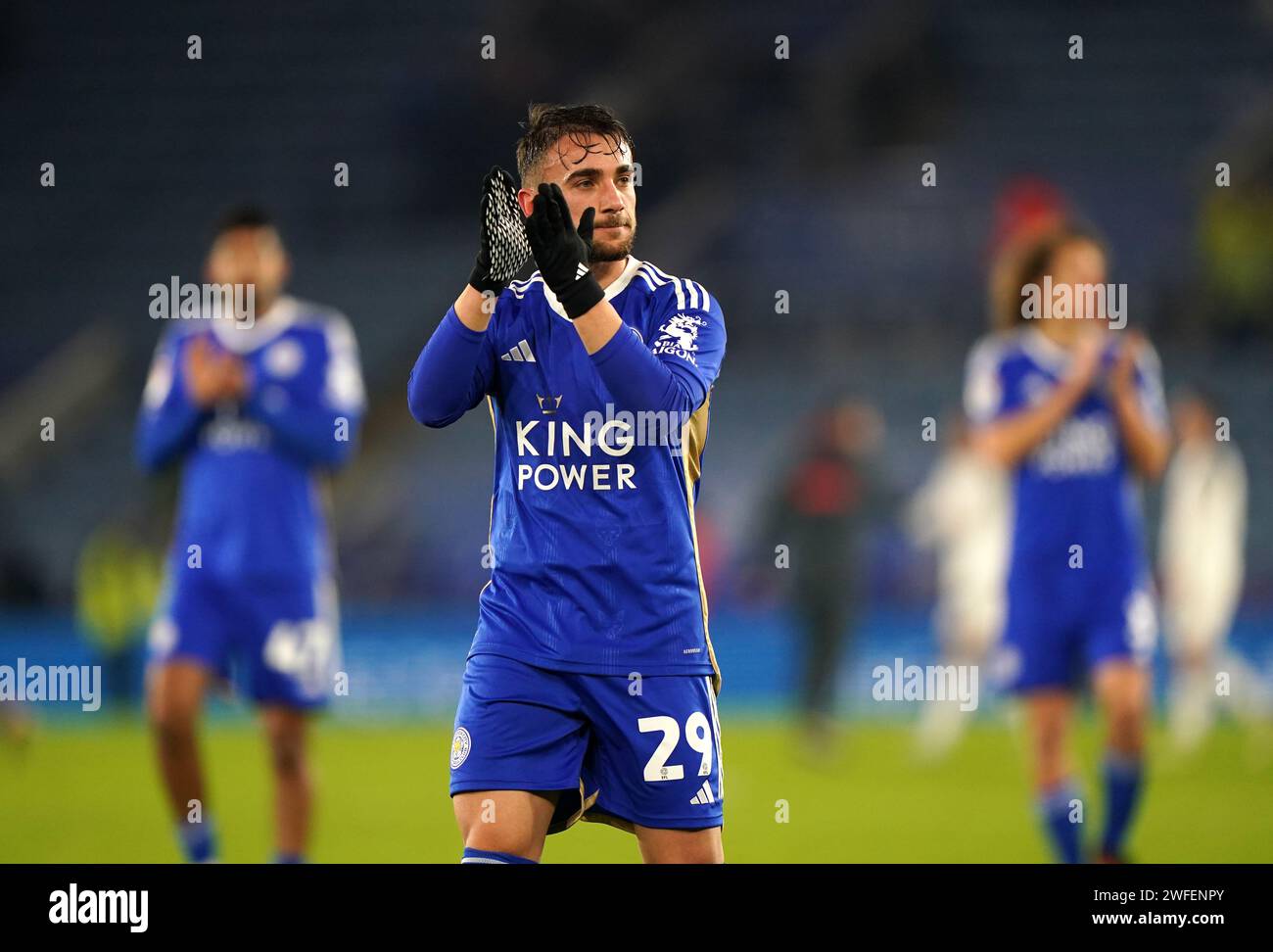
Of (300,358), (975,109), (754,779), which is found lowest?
(754,779)

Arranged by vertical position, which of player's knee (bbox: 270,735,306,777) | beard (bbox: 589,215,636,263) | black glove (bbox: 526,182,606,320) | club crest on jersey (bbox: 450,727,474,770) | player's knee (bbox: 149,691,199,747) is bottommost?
player's knee (bbox: 270,735,306,777)

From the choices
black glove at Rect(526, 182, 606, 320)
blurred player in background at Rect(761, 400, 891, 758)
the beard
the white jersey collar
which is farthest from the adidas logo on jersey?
blurred player in background at Rect(761, 400, 891, 758)

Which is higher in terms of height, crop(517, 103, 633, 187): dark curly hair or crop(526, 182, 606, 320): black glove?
crop(517, 103, 633, 187): dark curly hair

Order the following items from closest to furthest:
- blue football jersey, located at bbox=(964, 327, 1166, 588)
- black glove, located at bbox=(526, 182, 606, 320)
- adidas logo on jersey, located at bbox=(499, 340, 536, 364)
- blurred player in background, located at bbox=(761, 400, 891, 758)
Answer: black glove, located at bbox=(526, 182, 606, 320), adidas logo on jersey, located at bbox=(499, 340, 536, 364), blue football jersey, located at bbox=(964, 327, 1166, 588), blurred player in background, located at bbox=(761, 400, 891, 758)

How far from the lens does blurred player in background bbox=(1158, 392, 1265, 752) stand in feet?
35.6

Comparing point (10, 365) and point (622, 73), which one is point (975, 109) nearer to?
point (622, 73)

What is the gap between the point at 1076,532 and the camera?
6160mm

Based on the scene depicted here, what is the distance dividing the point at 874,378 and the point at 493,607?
37.3 ft

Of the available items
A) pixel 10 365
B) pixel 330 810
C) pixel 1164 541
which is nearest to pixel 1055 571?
pixel 330 810

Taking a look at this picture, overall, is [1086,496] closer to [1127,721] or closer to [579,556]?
[1127,721]

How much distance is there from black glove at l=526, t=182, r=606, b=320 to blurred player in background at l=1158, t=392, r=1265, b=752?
8183mm

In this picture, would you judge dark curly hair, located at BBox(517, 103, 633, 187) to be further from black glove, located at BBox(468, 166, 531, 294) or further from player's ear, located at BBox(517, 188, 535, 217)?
black glove, located at BBox(468, 166, 531, 294)

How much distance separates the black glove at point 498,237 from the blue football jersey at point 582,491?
0.12 meters

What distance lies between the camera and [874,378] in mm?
14547
